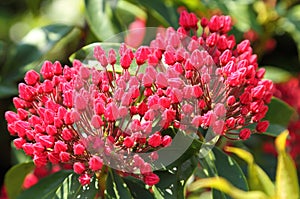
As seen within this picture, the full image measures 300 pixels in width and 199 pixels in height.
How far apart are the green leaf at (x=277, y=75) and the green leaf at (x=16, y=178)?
1.09 meters

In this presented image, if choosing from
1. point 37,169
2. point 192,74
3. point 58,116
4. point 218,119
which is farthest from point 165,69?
point 37,169

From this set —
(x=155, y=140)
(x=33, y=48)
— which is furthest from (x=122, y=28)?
(x=155, y=140)

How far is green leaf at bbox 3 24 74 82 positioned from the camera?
2.31 meters

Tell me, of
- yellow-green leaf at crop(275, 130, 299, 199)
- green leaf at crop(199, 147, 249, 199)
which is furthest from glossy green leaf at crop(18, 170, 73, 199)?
yellow-green leaf at crop(275, 130, 299, 199)

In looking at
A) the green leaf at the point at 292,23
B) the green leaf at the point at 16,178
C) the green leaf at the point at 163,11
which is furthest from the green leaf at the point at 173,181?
the green leaf at the point at 292,23

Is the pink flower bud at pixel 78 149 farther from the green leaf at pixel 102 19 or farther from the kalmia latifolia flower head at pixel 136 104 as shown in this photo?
the green leaf at pixel 102 19

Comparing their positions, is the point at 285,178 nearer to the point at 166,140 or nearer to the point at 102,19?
the point at 166,140

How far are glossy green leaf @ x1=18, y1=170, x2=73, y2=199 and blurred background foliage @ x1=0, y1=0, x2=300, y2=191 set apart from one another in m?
0.40

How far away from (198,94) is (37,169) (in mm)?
873

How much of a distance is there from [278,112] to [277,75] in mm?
546

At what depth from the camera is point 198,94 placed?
5.17 feet

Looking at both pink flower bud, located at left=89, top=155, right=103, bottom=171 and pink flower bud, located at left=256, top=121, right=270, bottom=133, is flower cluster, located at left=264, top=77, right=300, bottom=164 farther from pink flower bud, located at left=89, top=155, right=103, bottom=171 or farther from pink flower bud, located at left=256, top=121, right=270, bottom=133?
pink flower bud, located at left=89, top=155, right=103, bottom=171

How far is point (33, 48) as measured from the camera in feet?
7.65

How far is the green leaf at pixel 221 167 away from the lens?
176 cm
